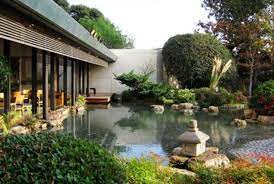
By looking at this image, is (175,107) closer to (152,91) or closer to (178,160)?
(152,91)

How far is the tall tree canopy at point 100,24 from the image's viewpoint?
41.6 metres

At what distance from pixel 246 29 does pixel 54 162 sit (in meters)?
22.5

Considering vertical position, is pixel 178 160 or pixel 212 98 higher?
pixel 212 98

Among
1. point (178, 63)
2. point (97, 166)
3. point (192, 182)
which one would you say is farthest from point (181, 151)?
point (178, 63)

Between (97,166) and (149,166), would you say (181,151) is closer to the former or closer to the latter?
(149,166)

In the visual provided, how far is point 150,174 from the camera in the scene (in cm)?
419

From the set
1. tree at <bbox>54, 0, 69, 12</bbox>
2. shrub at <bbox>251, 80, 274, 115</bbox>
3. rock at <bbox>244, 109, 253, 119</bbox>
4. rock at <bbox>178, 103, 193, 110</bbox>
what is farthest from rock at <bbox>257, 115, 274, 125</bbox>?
tree at <bbox>54, 0, 69, 12</bbox>

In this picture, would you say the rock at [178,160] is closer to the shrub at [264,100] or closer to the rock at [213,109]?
the shrub at [264,100]

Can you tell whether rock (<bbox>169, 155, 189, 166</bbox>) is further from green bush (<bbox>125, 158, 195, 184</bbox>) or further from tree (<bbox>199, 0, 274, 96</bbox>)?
tree (<bbox>199, 0, 274, 96</bbox>)

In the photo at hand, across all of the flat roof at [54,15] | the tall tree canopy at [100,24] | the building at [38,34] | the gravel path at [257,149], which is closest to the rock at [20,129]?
the building at [38,34]

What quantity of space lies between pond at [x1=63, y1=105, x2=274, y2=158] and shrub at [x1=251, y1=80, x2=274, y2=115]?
1148 millimetres

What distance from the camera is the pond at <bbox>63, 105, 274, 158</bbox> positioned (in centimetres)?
830

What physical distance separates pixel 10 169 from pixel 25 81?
16804 mm

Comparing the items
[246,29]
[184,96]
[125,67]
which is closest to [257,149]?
[184,96]
